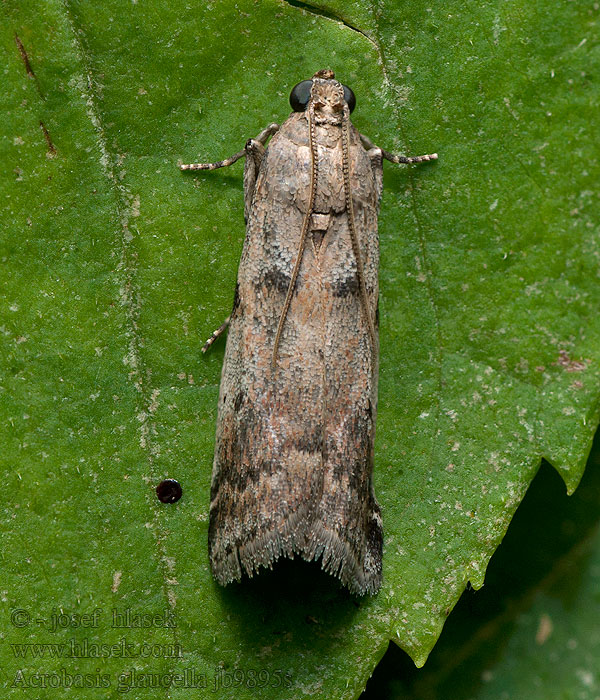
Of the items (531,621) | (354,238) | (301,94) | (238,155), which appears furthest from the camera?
(531,621)

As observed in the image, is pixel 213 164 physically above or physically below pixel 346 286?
above

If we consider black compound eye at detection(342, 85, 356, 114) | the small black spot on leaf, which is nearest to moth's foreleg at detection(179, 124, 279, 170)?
black compound eye at detection(342, 85, 356, 114)

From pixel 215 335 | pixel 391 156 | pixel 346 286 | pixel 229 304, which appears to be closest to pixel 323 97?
pixel 391 156

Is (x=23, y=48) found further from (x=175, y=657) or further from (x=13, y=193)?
(x=175, y=657)

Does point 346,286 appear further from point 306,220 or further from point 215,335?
point 215,335

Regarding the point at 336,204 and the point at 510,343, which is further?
the point at 510,343

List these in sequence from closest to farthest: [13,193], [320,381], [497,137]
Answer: [320,381] → [13,193] → [497,137]

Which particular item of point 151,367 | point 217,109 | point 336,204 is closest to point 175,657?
point 151,367
